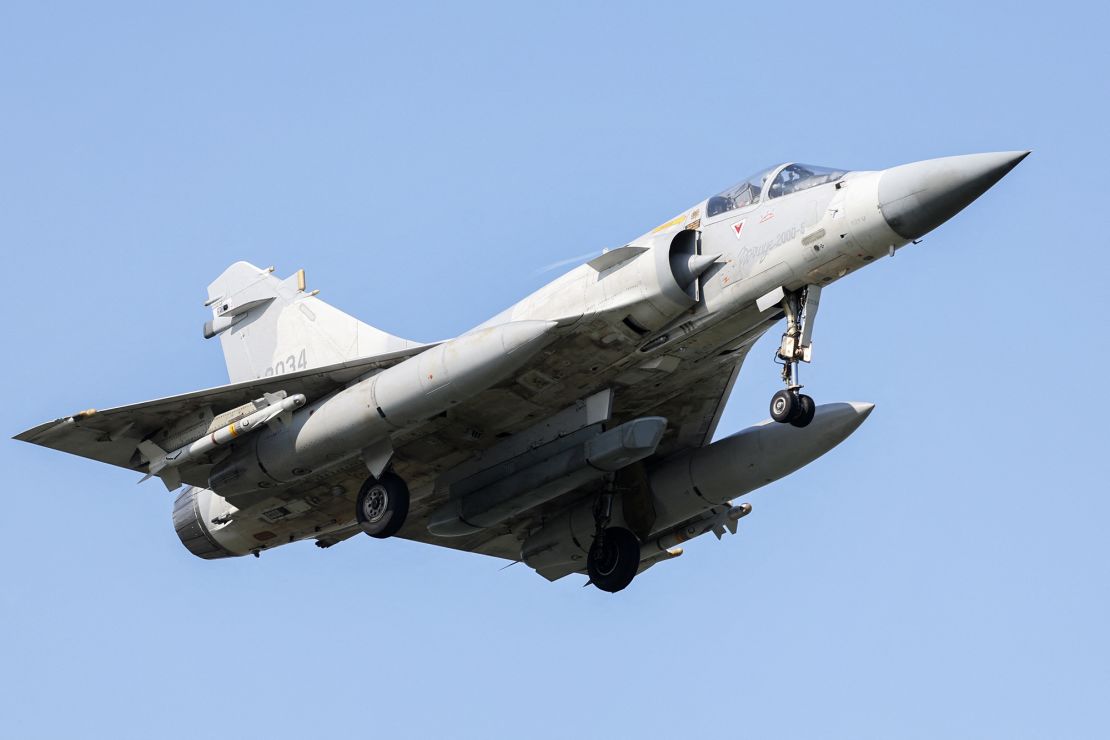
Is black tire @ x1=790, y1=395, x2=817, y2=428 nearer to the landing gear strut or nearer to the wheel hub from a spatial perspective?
the landing gear strut

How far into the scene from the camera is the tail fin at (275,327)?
2536cm

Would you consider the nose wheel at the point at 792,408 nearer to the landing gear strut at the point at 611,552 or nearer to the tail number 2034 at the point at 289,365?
the landing gear strut at the point at 611,552

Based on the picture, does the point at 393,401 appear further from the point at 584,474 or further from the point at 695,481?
the point at 695,481

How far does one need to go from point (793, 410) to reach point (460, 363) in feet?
13.2

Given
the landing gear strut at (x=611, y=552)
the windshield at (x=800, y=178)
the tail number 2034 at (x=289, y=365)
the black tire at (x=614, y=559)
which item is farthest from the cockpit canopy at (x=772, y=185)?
the tail number 2034 at (x=289, y=365)

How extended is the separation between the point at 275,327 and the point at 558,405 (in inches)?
211

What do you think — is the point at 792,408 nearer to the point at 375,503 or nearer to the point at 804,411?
the point at 804,411

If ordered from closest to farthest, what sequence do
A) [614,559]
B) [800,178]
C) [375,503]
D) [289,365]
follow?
1. [800,178]
2. [375,503]
3. [614,559]
4. [289,365]

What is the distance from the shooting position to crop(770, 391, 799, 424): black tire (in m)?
21.1

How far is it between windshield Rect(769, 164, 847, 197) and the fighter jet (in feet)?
0.08

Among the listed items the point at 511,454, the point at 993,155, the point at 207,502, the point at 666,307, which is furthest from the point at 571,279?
the point at 207,502

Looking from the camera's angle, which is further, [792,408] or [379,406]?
[379,406]

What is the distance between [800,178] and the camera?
71.8 feet

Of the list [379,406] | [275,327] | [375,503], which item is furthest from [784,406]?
[275,327]
